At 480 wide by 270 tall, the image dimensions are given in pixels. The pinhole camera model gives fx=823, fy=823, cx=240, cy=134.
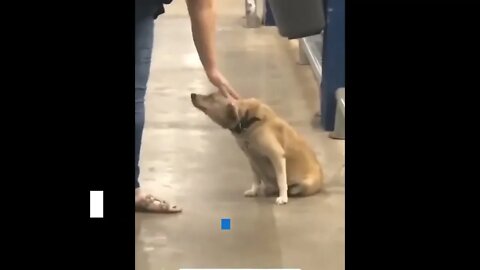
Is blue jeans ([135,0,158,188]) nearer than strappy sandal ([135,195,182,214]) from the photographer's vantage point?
Yes

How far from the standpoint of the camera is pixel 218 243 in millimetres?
1898

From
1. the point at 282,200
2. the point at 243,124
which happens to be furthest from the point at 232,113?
the point at 282,200

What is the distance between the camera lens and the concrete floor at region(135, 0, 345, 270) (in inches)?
72.3

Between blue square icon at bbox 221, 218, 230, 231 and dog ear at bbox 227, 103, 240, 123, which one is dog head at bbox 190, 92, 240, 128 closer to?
dog ear at bbox 227, 103, 240, 123

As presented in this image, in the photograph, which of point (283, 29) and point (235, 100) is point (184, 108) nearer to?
point (235, 100)

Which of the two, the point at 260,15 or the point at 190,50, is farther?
the point at 260,15

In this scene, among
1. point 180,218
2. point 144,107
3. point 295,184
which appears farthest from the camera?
point 295,184

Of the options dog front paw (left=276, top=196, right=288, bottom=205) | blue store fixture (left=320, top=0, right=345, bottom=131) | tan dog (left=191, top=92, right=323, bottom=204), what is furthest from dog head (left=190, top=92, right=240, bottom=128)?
blue store fixture (left=320, top=0, right=345, bottom=131)

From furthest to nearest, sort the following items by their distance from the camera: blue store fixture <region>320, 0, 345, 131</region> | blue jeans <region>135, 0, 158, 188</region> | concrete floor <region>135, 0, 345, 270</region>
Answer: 1. blue store fixture <region>320, 0, 345, 131</region>
2. concrete floor <region>135, 0, 345, 270</region>
3. blue jeans <region>135, 0, 158, 188</region>

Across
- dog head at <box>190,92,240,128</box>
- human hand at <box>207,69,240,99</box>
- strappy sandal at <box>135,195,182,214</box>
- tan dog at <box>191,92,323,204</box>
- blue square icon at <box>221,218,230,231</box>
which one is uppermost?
Answer: human hand at <box>207,69,240,99</box>

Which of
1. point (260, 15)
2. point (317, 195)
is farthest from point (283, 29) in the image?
point (317, 195)

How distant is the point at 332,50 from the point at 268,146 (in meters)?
0.88

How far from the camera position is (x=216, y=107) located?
73.5 inches

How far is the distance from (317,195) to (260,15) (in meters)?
0.45
